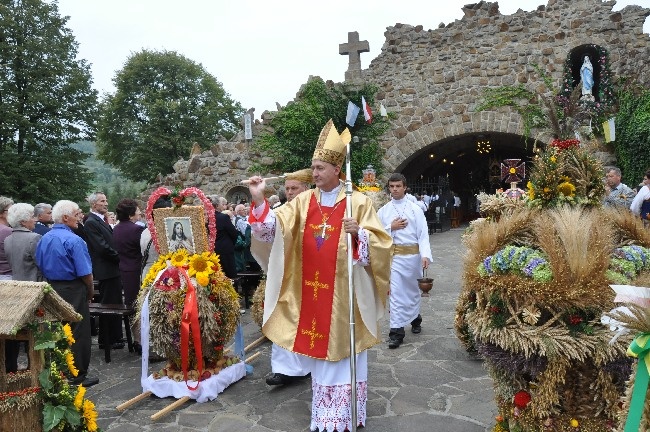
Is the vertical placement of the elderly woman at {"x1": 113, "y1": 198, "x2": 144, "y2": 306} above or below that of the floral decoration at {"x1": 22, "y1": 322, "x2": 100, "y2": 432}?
above

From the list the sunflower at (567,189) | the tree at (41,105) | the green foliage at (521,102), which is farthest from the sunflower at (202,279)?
the tree at (41,105)

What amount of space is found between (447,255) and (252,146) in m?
7.12

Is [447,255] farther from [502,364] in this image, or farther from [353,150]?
[502,364]

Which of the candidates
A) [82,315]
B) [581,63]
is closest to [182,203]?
[82,315]

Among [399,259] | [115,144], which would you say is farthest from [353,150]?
[115,144]

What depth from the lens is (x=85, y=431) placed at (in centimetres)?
366

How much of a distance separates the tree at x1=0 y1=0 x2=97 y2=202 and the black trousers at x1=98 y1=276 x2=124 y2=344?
15.3m

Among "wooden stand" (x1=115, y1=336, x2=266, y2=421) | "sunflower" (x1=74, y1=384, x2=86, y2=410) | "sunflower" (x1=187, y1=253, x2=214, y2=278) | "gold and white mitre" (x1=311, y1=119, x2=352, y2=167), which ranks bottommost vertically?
"wooden stand" (x1=115, y1=336, x2=266, y2=421)

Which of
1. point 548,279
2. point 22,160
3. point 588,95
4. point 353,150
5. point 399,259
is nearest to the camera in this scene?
point 548,279

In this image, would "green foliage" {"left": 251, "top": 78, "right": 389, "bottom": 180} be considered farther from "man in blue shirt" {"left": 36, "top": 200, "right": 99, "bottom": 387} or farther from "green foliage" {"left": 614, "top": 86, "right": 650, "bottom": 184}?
"man in blue shirt" {"left": 36, "top": 200, "right": 99, "bottom": 387}

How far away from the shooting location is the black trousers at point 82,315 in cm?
524

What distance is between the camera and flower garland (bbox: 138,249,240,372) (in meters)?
4.97

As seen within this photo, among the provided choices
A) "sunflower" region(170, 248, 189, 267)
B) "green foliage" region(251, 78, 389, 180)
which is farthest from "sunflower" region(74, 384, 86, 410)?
"green foliage" region(251, 78, 389, 180)

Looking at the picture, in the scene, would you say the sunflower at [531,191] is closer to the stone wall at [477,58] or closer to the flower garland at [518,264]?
the flower garland at [518,264]
